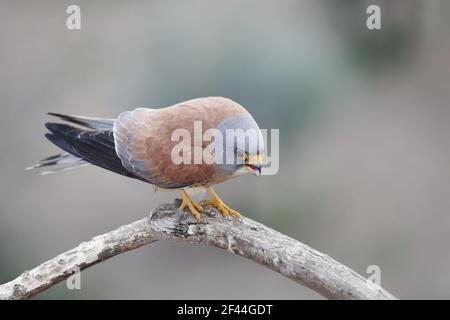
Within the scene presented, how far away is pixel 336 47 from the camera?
7.50m

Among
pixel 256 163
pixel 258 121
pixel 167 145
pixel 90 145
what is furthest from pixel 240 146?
pixel 258 121

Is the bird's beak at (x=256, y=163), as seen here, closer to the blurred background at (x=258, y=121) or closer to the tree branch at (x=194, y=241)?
the tree branch at (x=194, y=241)

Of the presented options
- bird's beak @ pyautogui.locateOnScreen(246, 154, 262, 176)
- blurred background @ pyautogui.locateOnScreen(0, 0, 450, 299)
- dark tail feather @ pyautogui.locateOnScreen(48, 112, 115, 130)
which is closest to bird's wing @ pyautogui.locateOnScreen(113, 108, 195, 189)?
dark tail feather @ pyautogui.locateOnScreen(48, 112, 115, 130)

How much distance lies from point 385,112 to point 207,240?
5264 millimetres

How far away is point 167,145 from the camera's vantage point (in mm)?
2855

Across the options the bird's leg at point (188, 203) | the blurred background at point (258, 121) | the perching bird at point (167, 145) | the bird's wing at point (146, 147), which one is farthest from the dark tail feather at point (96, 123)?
the blurred background at point (258, 121)

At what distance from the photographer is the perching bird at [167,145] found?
2.65 metres

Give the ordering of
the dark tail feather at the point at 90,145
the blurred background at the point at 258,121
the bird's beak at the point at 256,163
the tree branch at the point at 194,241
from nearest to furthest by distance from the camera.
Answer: the bird's beak at the point at 256,163
the tree branch at the point at 194,241
the dark tail feather at the point at 90,145
the blurred background at the point at 258,121

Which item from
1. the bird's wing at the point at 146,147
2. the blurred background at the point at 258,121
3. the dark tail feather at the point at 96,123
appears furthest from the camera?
the blurred background at the point at 258,121

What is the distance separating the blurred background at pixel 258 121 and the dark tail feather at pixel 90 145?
9.17 ft

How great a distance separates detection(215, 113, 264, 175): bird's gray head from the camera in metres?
2.57

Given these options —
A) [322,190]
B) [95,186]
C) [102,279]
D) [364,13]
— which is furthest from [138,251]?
[364,13]

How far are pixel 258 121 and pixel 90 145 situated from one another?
304 cm

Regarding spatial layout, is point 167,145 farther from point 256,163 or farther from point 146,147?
point 256,163
